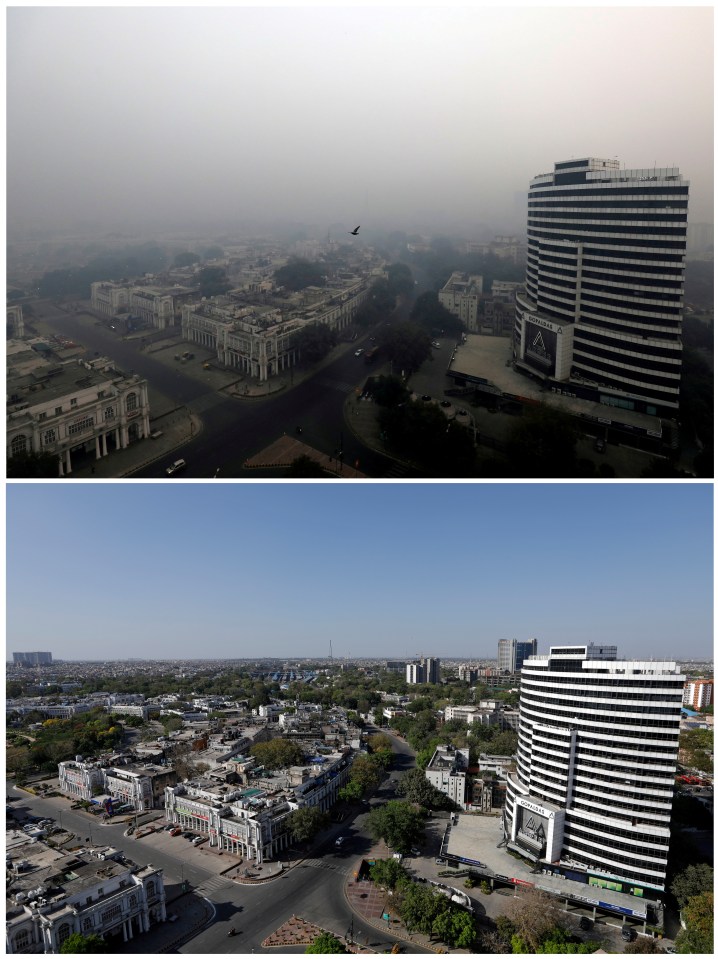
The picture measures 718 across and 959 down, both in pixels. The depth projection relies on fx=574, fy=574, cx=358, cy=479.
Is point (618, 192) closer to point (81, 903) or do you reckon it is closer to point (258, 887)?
point (258, 887)

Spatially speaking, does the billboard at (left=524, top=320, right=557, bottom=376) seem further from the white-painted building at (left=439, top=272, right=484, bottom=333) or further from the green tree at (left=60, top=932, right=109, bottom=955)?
the green tree at (left=60, top=932, right=109, bottom=955)

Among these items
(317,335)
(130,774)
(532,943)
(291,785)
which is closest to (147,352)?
(317,335)

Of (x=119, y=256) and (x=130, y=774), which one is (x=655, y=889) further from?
(x=119, y=256)

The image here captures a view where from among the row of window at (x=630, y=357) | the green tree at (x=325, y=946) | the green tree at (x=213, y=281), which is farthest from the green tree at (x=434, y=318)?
the green tree at (x=325, y=946)

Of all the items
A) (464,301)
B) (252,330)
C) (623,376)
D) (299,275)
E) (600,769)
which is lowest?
(600,769)

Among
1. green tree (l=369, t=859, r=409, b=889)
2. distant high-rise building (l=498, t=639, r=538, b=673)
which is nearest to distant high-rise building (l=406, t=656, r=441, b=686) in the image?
distant high-rise building (l=498, t=639, r=538, b=673)

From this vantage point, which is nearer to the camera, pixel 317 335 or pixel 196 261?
pixel 317 335

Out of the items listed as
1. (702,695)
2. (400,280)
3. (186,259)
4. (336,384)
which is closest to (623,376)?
(336,384)
